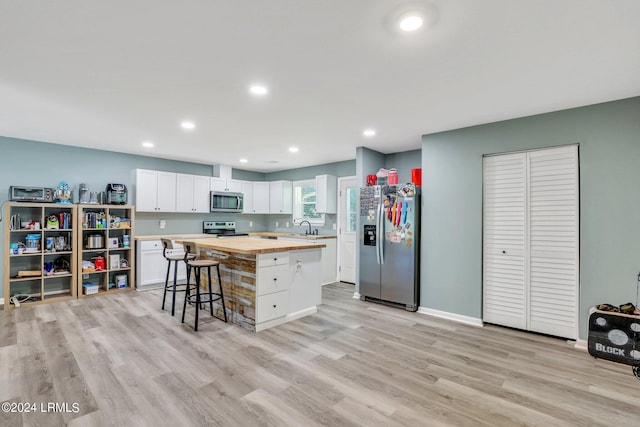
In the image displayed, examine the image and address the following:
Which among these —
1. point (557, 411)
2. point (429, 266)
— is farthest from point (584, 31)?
point (429, 266)

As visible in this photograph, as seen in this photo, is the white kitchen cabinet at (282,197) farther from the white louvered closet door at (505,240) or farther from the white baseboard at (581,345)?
the white baseboard at (581,345)

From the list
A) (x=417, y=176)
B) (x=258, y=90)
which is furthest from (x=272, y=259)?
(x=417, y=176)

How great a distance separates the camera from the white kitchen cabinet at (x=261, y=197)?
7.25 m

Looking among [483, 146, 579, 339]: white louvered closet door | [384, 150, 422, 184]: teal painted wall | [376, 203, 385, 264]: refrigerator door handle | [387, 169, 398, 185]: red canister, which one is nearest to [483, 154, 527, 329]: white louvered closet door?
[483, 146, 579, 339]: white louvered closet door

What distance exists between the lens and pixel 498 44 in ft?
6.61

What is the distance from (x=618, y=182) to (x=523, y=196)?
79cm

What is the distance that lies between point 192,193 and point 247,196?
4.40 feet

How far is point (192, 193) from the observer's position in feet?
20.0

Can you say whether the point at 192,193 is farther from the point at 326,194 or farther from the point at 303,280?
the point at 303,280

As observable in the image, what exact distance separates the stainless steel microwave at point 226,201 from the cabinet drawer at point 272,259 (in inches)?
132

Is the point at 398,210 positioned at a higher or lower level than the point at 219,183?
lower

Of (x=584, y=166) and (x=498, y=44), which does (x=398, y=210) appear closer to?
(x=584, y=166)

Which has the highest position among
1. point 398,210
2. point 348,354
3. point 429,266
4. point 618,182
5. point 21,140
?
point 21,140

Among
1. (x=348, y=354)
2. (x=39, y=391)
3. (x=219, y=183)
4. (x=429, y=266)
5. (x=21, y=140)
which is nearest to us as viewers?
(x=39, y=391)
